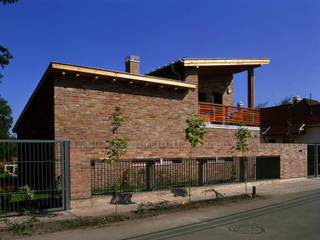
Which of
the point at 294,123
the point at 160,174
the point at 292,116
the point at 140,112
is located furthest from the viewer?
the point at 292,116

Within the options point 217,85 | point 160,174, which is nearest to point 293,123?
point 217,85

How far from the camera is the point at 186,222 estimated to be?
325 inches

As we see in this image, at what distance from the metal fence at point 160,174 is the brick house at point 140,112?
59cm

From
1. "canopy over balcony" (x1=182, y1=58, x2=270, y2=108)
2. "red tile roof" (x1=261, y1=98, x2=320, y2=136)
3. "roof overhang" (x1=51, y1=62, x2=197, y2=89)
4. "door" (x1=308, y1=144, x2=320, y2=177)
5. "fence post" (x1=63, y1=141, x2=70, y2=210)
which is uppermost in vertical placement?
"canopy over balcony" (x1=182, y1=58, x2=270, y2=108)

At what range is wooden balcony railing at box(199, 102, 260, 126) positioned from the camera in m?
16.7

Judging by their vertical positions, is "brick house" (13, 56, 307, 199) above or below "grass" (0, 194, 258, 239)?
above

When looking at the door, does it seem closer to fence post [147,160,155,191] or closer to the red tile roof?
the red tile roof

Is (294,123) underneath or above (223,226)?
above

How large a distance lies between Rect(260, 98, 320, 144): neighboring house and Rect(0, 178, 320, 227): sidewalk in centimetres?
1309

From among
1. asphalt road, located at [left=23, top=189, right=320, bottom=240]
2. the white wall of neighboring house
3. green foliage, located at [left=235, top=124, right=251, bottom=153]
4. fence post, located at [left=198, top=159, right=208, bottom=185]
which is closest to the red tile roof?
the white wall of neighboring house

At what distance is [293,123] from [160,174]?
21.4 metres

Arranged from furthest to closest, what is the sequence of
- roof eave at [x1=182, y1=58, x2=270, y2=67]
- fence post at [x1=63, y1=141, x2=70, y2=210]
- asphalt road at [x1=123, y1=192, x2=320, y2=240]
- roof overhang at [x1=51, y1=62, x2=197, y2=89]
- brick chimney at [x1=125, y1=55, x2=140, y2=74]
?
brick chimney at [x1=125, y1=55, x2=140, y2=74] → roof eave at [x1=182, y1=58, x2=270, y2=67] → roof overhang at [x1=51, y1=62, x2=197, y2=89] → fence post at [x1=63, y1=141, x2=70, y2=210] → asphalt road at [x1=123, y1=192, x2=320, y2=240]

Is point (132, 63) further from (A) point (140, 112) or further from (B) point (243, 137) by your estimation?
(B) point (243, 137)

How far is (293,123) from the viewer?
97.8 feet
